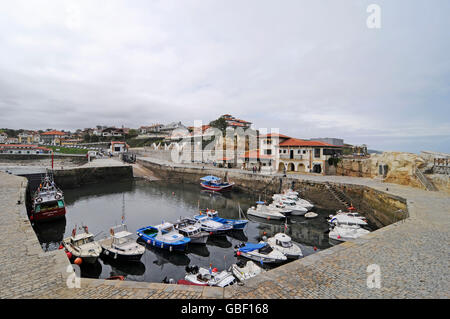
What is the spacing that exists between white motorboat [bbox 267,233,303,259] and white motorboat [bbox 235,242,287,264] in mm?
458

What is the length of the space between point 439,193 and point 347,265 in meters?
19.7

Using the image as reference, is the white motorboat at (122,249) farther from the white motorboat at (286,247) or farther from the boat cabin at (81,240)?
the white motorboat at (286,247)

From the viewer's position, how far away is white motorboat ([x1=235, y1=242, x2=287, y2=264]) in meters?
12.8

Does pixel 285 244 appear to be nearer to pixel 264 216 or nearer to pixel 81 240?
pixel 264 216

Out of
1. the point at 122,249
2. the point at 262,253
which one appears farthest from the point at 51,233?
the point at 262,253

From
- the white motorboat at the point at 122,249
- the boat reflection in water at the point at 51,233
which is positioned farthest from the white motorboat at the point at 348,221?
the boat reflection in water at the point at 51,233

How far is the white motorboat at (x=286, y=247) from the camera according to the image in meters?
13.5

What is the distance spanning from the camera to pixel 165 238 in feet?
48.4

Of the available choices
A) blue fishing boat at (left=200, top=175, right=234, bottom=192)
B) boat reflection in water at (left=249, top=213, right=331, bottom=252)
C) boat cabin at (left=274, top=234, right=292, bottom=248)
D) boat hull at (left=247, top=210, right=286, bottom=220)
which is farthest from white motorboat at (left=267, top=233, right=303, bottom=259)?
blue fishing boat at (left=200, top=175, right=234, bottom=192)

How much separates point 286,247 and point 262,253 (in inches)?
66.7

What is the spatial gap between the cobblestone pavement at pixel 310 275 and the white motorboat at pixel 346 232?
17.0 feet

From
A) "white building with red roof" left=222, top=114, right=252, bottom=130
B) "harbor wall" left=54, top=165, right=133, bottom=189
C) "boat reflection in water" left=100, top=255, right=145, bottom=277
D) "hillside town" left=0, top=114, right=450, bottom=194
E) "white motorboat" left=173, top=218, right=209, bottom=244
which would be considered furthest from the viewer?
"white building with red roof" left=222, top=114, right=252, bottom=130

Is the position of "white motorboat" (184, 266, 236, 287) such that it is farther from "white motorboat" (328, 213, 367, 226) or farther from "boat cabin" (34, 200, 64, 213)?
"boat cabin" (34, 200, 64, 213)
